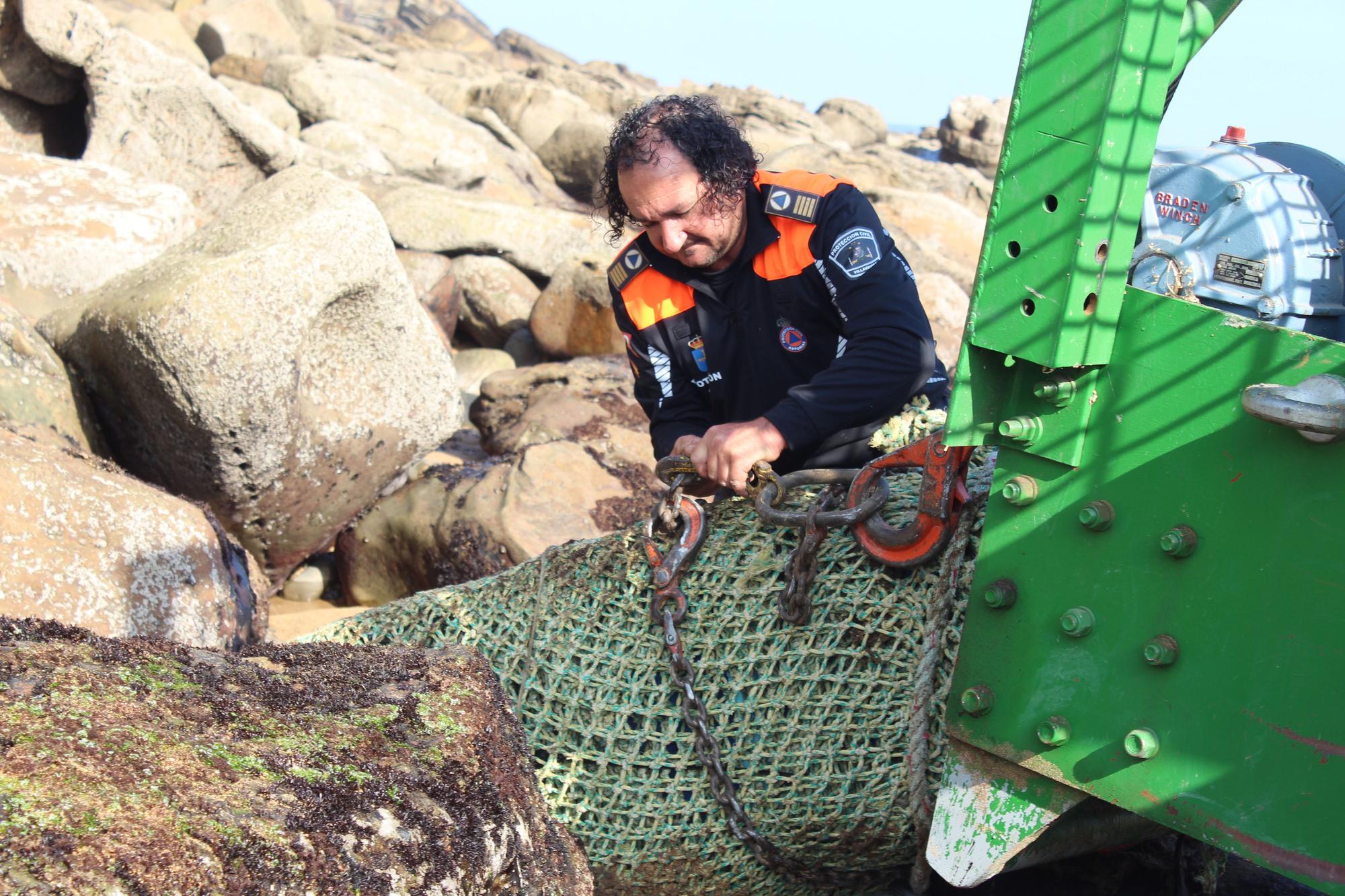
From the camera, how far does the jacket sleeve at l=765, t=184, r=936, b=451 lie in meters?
2.78

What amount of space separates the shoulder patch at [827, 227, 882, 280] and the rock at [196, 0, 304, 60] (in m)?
13.7

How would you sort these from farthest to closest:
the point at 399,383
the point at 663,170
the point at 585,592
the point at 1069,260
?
1. the point at 399,383
2. the point at 663,170
3. the point at 585,592
4. the point at 1069,260

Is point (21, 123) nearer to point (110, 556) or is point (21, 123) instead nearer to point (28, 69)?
point (28, 69)

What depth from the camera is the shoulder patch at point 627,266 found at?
126 inches

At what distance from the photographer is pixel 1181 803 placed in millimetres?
1660

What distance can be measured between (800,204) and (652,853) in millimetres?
1671

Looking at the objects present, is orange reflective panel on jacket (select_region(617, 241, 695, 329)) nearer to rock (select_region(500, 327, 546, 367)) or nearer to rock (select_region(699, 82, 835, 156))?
rock (select_region(500, 327, 546, 367))

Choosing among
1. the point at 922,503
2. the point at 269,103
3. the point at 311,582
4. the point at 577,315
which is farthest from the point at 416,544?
the point at 269,103

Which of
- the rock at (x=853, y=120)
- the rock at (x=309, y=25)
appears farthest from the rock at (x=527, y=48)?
the rock at (x=309, y=25)

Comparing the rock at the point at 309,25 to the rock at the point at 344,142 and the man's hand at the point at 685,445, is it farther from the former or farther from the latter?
the man's hand at the point at 685,445

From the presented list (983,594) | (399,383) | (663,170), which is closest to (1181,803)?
(983,594)

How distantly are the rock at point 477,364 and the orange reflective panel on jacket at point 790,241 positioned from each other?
15.5ft

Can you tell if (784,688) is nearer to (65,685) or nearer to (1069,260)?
(1069,260)

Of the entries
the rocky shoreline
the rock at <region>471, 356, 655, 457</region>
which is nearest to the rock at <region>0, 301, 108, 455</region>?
the rocky shoreline
